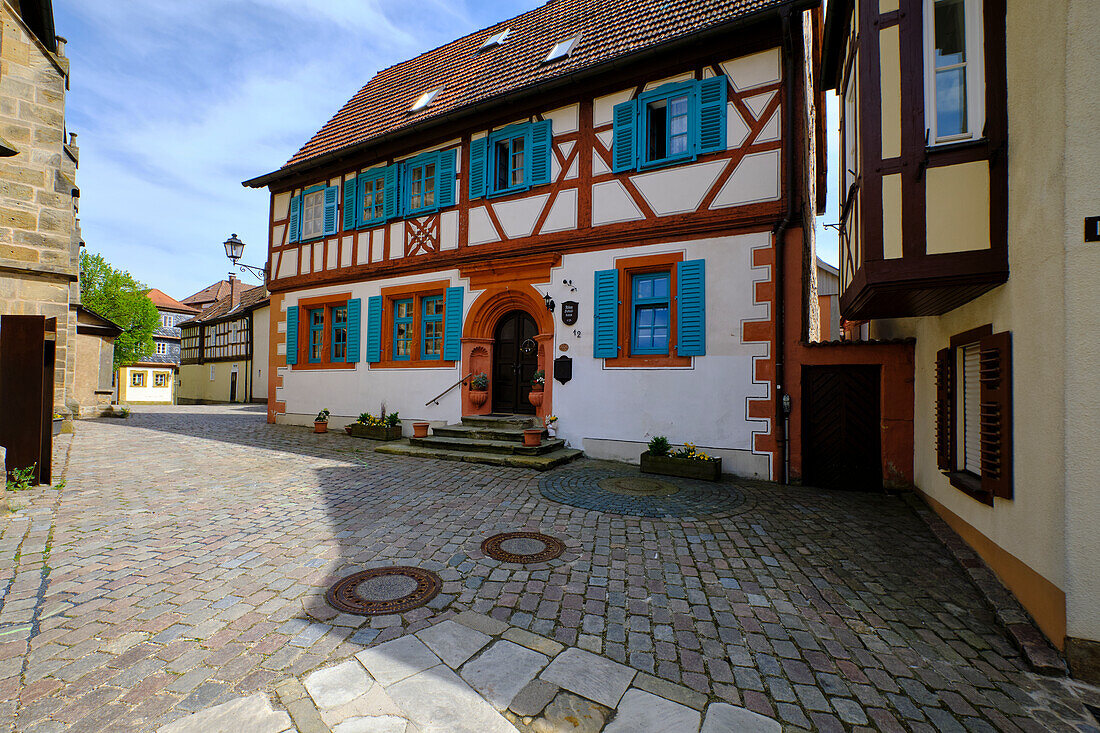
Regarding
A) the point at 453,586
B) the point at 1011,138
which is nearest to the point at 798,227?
the point at 1011,138

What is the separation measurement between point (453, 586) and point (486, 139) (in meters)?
9.22

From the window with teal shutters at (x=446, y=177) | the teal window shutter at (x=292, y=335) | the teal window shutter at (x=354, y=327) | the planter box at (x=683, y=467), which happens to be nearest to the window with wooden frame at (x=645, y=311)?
the planter box at (x=683, y=467)

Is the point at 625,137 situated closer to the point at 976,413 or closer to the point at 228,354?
the point at 976,413

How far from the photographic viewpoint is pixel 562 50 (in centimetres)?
1016

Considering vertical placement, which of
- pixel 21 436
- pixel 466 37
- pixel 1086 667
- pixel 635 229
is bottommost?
pixel 1086 667

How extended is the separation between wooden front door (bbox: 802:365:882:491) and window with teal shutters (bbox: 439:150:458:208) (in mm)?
7815

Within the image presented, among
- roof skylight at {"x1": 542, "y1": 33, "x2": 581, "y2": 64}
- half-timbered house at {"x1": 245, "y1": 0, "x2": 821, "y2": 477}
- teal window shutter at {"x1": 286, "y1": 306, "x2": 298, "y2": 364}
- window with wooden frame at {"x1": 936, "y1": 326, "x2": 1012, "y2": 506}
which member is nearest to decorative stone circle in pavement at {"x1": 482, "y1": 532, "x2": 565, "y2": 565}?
window with wooden frame at {"x1": 936, "y1": 326, "x2": 1012, "y2": 506}

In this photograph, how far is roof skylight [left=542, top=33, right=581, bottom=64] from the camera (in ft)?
32.9

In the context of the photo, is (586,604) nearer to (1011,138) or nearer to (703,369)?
(1011,138)

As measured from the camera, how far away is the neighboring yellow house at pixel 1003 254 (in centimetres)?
283

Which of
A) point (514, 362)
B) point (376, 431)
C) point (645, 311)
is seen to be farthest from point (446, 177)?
point (376, 431)

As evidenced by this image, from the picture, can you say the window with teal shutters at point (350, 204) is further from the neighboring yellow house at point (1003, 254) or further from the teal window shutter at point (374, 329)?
the neighboring yellow house at point (1003, 254)

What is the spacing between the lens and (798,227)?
7.45m

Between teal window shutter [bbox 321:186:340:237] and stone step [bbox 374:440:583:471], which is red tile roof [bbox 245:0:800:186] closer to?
teal window shutter [bbox 321:186:340:237]
